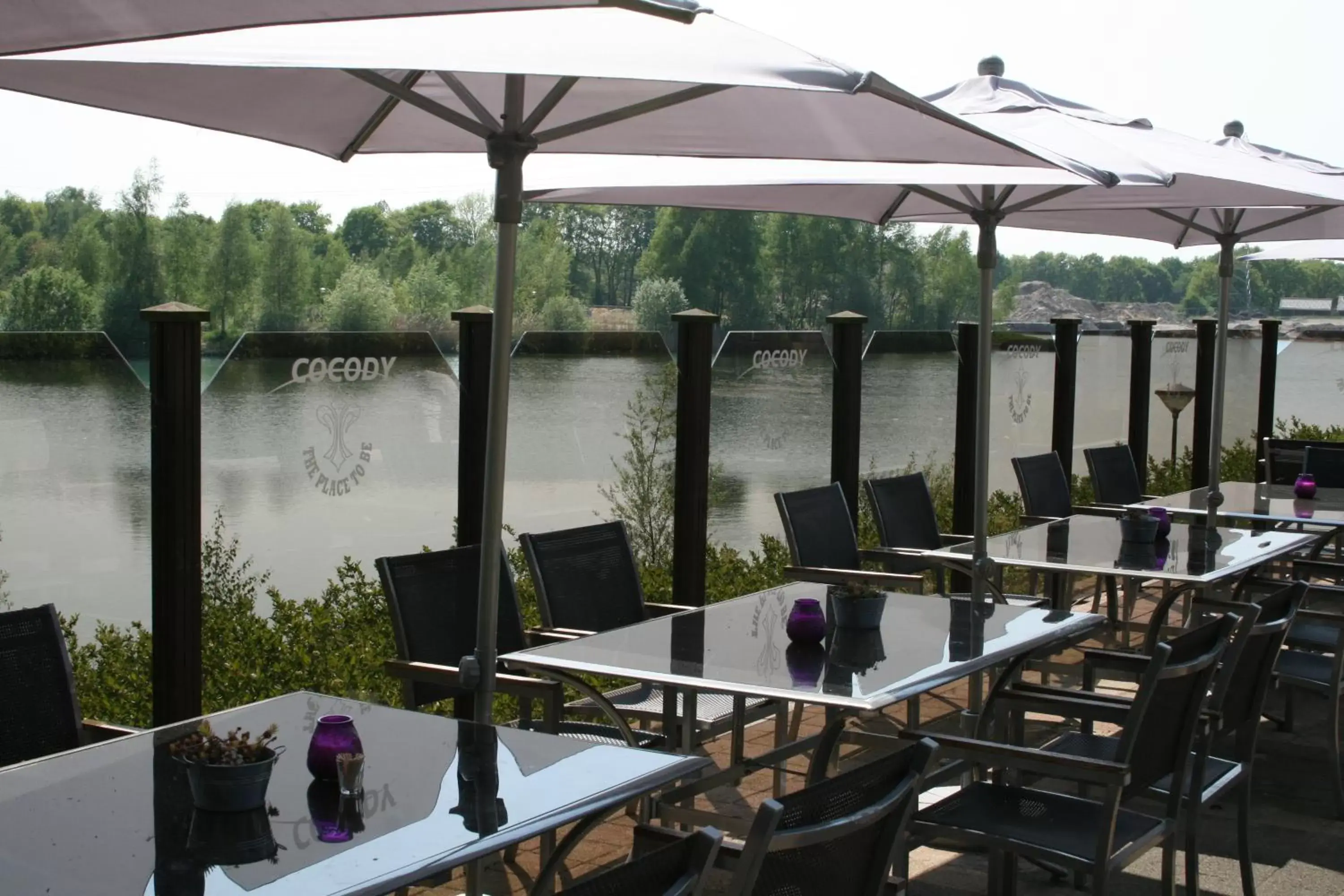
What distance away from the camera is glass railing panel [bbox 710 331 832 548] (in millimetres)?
7281

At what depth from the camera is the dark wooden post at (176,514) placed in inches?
169

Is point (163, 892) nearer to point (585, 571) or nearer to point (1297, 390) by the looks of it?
point (585, 571)

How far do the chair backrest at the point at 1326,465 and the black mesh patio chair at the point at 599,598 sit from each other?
489 cm

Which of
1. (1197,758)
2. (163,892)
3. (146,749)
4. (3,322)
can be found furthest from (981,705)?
(3,322)

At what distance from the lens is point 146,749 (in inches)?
108

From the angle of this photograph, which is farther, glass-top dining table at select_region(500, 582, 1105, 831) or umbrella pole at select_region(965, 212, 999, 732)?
umbrella pole at select_region(965, 212, 999, 732)

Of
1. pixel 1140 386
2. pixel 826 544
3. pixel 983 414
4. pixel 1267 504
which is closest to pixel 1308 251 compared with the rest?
pixel 1267 504

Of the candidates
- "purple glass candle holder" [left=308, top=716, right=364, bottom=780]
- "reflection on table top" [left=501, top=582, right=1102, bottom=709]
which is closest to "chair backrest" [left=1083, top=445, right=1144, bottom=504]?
"reflection on table top" [left=501, top=582, right=1102, bottom=709]

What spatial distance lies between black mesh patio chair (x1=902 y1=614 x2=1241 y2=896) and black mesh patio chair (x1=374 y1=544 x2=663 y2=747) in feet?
2.88

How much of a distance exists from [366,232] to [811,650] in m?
20.4

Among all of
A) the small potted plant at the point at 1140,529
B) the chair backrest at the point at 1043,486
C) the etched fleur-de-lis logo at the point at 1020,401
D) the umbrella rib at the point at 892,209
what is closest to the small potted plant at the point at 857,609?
the small potted plant at the point at 1140,529

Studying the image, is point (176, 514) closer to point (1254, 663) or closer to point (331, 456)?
point (331, 456)

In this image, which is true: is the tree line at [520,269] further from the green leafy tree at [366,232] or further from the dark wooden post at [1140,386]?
the dark wooden post at [1140,386]

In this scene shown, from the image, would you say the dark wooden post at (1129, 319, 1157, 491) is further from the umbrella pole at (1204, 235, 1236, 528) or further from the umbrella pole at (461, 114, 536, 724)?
the umbrella pole at (461, 114, 536, 724)
